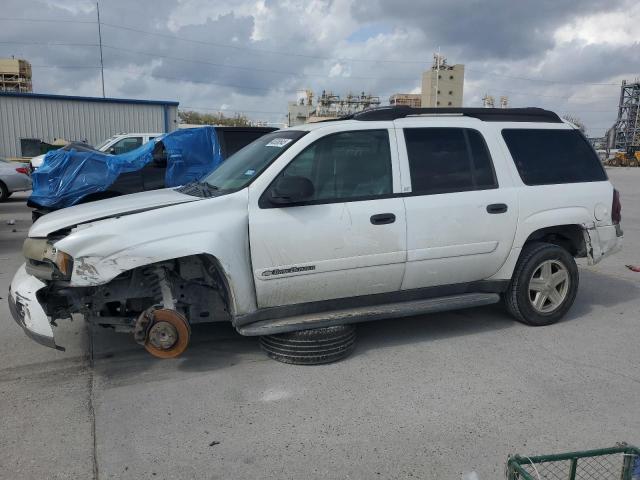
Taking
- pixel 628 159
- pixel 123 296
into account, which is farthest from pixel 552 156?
pixel 628 159

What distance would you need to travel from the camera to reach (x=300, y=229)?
13.0 feet

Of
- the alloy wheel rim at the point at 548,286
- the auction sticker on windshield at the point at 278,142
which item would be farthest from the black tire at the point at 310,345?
the alloy wheel rim at the point at 548,286

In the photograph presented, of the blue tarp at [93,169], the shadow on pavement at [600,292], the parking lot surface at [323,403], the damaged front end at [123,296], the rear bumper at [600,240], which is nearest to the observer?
the parking lot surface at [323,403]

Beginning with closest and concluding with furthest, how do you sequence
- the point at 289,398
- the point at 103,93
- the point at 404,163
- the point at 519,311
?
1. the point at 289,398
2. the point at 404,163
3. the point at 519,311
4. the point at 103,93

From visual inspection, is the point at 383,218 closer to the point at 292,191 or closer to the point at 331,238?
the point at 331,238

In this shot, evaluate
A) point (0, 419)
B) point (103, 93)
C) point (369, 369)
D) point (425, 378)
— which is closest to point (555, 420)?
point (425, 378)

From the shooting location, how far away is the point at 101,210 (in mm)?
4039

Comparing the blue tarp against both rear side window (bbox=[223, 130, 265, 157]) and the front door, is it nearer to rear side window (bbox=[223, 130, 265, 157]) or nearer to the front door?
rear side window (bbox=[223, 130, 265, 157])

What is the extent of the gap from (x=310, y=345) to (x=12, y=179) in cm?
1420

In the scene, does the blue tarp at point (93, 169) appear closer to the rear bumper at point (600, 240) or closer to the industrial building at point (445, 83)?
the rear bumper at point (600, 240)

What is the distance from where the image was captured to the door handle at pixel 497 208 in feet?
15.2

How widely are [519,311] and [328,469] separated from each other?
2.90 m

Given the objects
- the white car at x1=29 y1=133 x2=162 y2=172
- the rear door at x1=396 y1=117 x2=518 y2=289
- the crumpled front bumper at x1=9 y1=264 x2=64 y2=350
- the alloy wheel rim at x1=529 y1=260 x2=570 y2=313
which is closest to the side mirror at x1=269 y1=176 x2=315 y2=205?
the rear door at x1=396 y1=117 x2=518 y2=289

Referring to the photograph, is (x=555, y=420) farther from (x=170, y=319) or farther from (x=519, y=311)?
(x=170, y=319)
